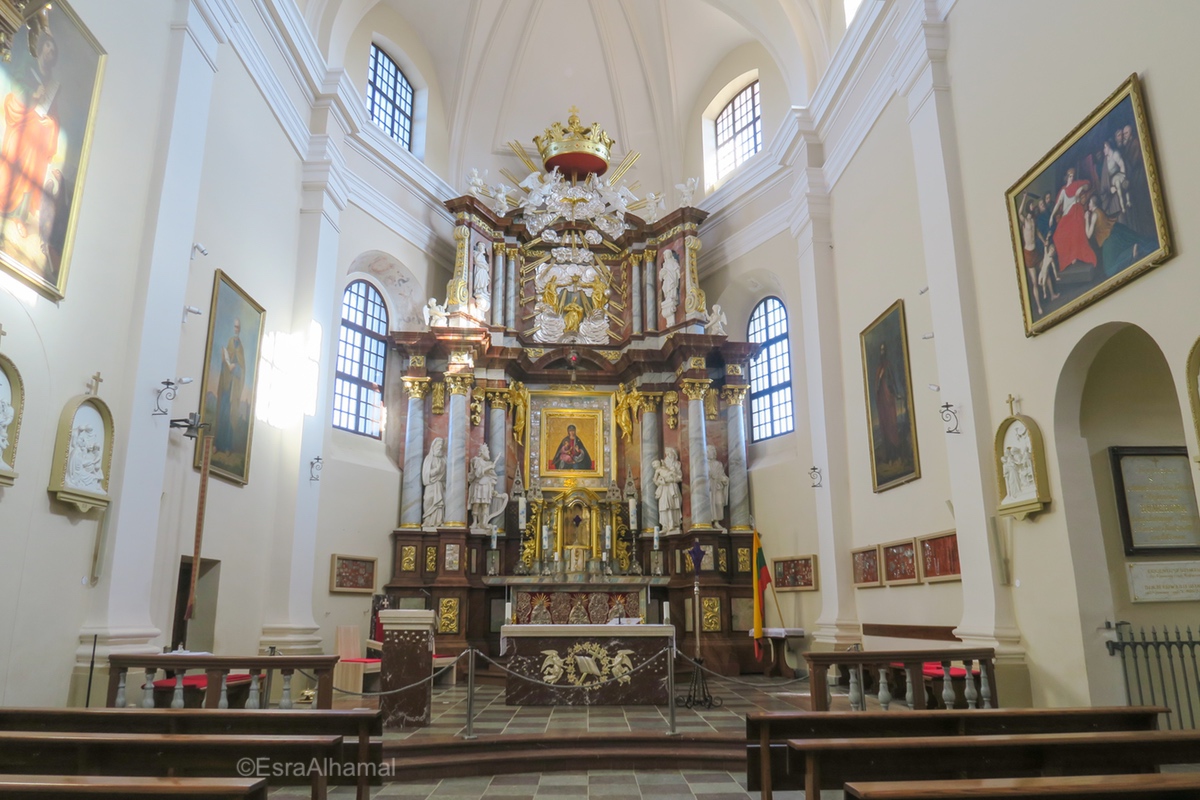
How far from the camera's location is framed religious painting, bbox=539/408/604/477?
52.0ft

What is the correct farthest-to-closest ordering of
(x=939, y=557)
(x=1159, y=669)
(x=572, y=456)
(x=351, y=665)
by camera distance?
1. (x=572, y=456)
2. (x=351, y=665)
3. (x=939, y=557)
4. (x=1159, y=669)

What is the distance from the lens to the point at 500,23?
1728cm

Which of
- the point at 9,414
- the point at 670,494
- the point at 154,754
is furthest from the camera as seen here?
the point at 670,494

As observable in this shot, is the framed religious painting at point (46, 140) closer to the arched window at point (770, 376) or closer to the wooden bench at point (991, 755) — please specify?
the wooden bench at point (991, 755)

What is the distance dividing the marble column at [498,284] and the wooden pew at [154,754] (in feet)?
40.4

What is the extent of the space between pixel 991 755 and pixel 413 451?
11.9m

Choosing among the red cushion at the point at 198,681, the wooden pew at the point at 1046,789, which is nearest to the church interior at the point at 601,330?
the red cushion at the point at 198,681

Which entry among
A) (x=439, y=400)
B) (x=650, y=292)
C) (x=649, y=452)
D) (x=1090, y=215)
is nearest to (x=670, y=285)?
(x=650, y=292)

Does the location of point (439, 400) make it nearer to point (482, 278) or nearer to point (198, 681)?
point (482, 278)

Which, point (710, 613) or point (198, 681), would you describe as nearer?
point (198, 681)

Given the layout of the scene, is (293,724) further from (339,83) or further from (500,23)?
(500,23)

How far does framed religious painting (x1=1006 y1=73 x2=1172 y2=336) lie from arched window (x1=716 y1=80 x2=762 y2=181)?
937cm

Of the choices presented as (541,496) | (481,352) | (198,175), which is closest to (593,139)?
(481,352)

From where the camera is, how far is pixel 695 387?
1520cm
